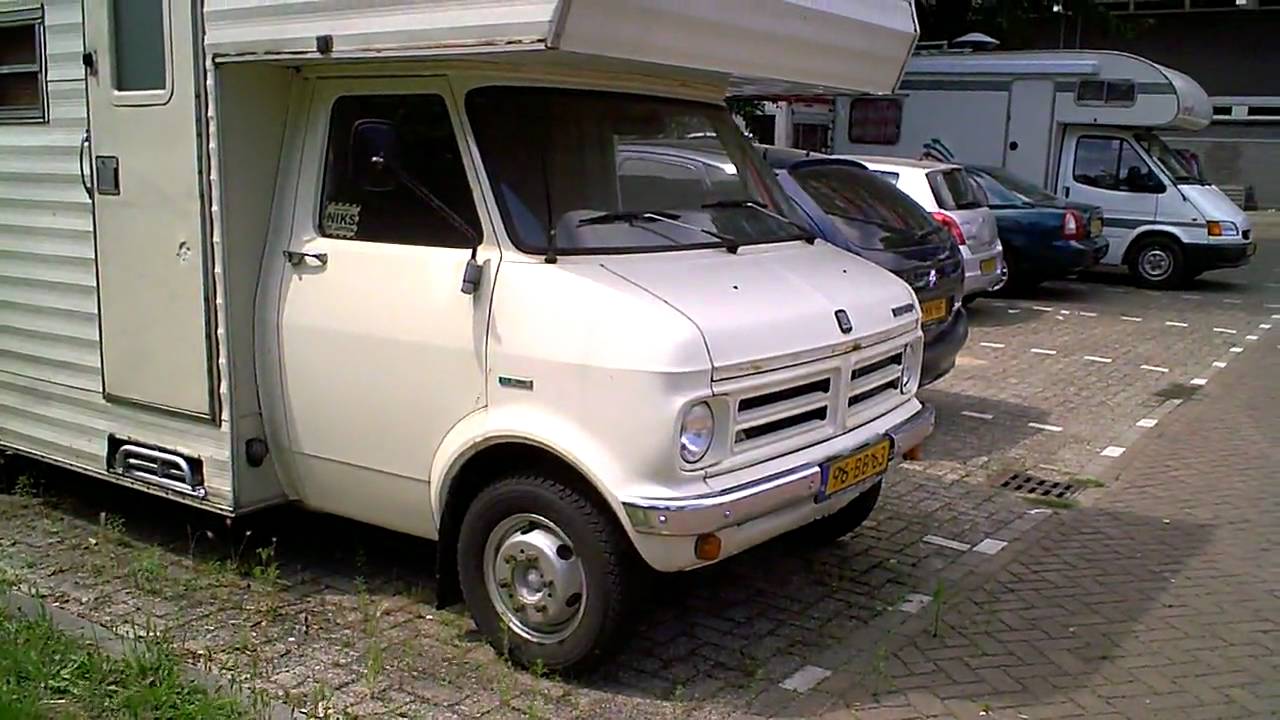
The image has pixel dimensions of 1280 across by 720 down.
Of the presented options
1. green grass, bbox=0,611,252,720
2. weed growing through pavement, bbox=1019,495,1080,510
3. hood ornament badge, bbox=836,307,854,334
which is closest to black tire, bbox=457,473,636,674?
green grass, bbox=0,611,252,720

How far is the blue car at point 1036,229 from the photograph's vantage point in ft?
46.0

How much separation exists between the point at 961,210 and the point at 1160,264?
5.60m

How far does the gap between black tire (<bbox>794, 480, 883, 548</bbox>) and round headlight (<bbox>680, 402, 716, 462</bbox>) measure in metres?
1.95

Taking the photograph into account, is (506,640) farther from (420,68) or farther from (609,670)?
(420,68)

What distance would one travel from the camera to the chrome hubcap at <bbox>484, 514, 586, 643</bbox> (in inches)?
177

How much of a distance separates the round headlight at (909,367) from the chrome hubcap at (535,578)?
69.8 inches

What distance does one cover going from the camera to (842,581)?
5.76 metres

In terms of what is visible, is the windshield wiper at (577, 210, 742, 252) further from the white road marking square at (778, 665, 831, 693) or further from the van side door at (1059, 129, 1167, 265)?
the van side door at (1059, 129, 1167, 265)

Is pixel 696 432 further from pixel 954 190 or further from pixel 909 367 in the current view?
pixel 954 190

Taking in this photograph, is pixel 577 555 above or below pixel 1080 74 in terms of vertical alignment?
below

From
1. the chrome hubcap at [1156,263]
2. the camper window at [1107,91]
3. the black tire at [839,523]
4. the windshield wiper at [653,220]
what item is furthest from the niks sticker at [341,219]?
the chrome hubcap at [1156,263]

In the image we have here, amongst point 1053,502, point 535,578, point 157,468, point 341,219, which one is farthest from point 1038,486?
point 157,468

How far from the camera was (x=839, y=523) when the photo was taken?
6113mm

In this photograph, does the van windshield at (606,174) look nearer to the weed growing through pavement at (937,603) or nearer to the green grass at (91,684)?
the weed growing through pavement at (937,603)
